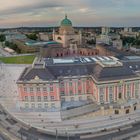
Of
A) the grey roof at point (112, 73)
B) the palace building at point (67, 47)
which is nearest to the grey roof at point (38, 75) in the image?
A: the grey roof at point (112, 73)

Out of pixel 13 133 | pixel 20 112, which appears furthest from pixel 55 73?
pixel 13 133

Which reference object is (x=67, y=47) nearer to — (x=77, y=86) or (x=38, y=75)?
(x=77, y=86)

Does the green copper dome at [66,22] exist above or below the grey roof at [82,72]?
above

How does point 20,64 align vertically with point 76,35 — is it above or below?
below

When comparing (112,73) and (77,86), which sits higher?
(112,73)

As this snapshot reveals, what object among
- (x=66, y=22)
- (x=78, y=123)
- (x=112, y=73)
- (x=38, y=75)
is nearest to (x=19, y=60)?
(x=66, y=22)

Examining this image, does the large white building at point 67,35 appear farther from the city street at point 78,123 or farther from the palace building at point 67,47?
the city street at point 78,123

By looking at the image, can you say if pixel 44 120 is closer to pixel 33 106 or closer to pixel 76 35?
pixel 33 106

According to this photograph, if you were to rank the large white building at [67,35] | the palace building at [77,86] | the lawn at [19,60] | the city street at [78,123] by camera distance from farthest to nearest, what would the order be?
the large white building at [67,35] → the lawn at [19,60] → the palace building at [77,86] → the city street at [78,123]
